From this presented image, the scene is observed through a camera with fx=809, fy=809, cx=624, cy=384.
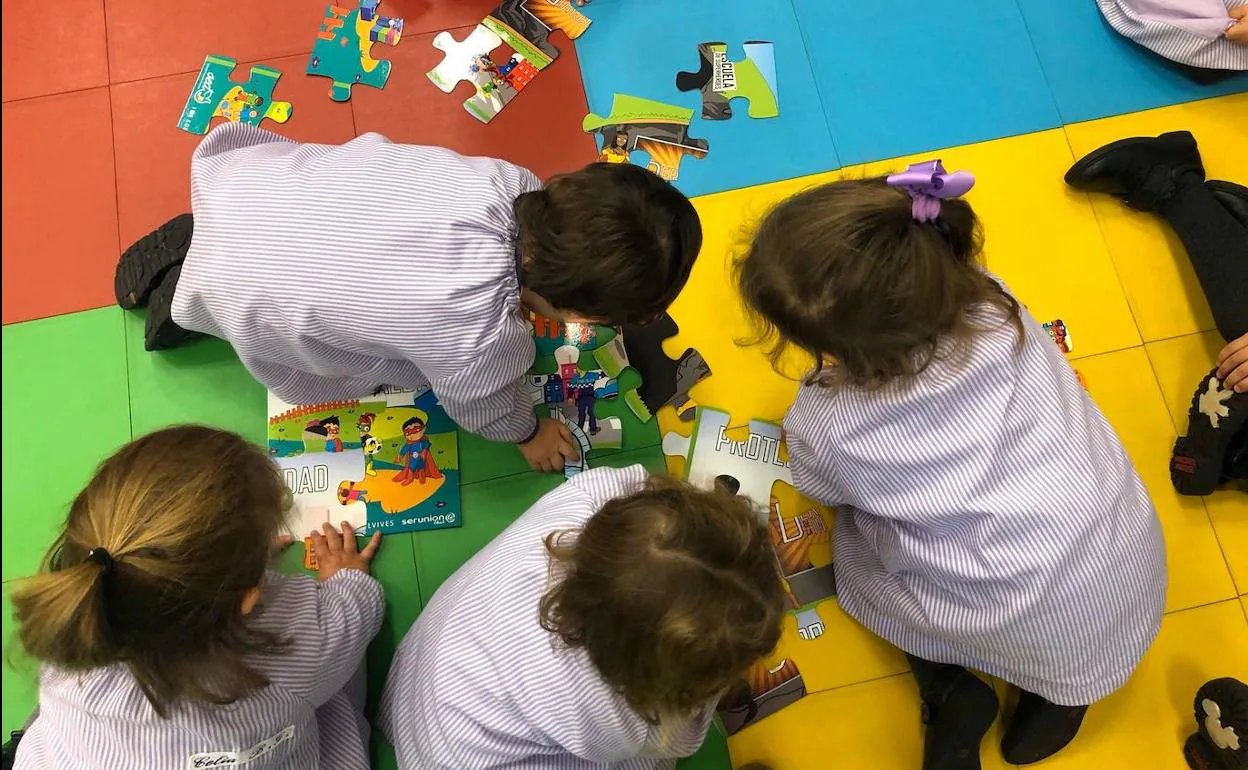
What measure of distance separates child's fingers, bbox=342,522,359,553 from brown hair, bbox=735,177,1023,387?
1.10 m

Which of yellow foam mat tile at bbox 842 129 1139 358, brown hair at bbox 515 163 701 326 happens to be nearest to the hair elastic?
brown hair at bbox 515 163 701 326

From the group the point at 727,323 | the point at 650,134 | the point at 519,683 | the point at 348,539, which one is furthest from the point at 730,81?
the point at 519,683

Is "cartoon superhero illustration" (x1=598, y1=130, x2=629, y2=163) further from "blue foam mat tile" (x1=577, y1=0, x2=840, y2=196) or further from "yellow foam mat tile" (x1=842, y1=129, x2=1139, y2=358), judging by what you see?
"yellow foam mat tile" (x1=842, y1=129, x2=1139, y2=358)

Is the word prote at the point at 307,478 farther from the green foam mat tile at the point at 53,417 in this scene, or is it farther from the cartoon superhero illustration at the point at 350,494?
the green foam mat tile at the point at 53,417

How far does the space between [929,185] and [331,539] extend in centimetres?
147

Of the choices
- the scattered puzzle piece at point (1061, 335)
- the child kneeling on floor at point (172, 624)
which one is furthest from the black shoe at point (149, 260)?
the scattered puzzle piece at point (1061, 335)

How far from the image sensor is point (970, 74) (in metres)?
2.28

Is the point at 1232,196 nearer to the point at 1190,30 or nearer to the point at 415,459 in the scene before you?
the point at 1190,30

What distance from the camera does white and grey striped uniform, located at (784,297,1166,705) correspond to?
130 centimetres

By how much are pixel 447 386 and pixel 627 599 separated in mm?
681

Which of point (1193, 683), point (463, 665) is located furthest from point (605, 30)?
point (1193, 683)

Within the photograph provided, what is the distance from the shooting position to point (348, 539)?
1.87 metres

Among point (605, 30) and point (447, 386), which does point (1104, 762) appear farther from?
point (605, 30)

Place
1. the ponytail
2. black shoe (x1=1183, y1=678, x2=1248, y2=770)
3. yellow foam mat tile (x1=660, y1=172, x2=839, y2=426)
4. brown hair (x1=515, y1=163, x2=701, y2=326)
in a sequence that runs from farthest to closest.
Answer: yellow foam mat tile (x1=660, y1=172, x2=839, y2=426), black shoe (x1=1183, y1=678, x2=1248, y2=770), brown hair (x1=515, y1=163, x2=701, y2=326), the ponytail
